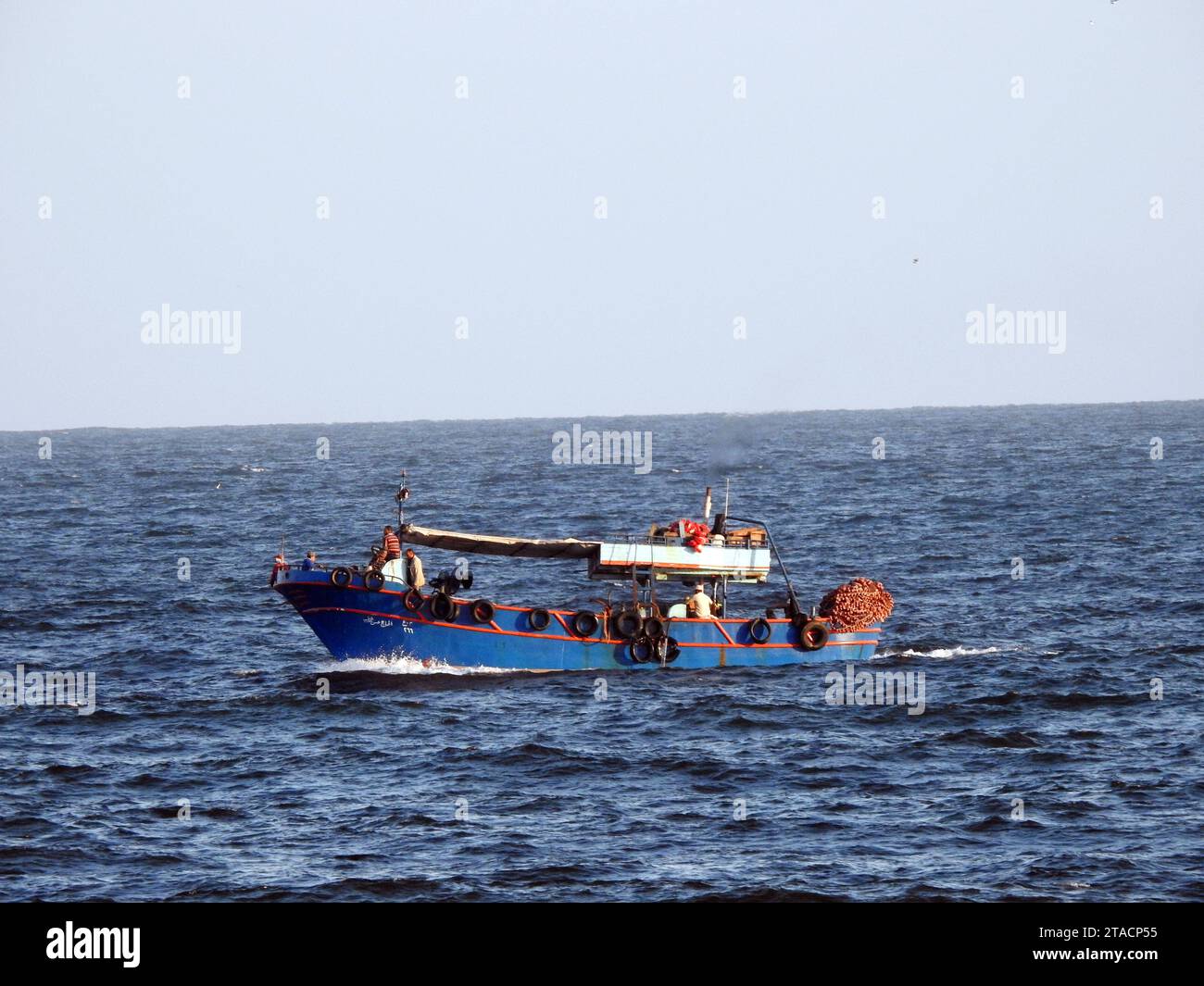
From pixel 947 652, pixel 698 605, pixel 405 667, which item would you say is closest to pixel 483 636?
pixel 405 667

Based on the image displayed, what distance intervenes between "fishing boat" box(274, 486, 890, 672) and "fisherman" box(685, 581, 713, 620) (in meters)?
0.09

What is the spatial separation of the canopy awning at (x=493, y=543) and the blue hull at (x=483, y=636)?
1.52 meters

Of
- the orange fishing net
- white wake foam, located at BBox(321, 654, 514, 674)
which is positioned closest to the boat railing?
the orange fishing net

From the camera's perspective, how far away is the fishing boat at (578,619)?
38.5 meters

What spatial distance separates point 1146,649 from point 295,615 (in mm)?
27314

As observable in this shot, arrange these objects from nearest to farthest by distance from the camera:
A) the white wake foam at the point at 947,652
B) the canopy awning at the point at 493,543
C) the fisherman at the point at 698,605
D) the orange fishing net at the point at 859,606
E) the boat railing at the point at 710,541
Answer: the canopy awning at the point at 493,543 < the boat railing at the point at 710,541 < the fisherman at the point at 698,605 < the orange fishing net at the point at 859,606 < the white wake foam at the point at 947,652

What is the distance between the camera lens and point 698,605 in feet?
130

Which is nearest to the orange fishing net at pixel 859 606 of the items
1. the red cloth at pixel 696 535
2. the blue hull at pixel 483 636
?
the blue hull at pixel 483 636

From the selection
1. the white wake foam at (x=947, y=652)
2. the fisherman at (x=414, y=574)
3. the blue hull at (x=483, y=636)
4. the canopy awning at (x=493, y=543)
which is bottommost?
the white wake foam at (x=947, y=652)

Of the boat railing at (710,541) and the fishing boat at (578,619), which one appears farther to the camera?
the boat railing at (710,541)

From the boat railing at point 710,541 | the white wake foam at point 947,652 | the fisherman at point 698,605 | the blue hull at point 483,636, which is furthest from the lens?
the white wake foam at point 947,652

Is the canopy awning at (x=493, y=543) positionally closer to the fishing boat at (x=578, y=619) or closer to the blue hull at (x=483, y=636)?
the fishing boat at (x=578, y=619)

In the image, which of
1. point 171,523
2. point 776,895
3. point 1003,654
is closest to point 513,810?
point 776,895
